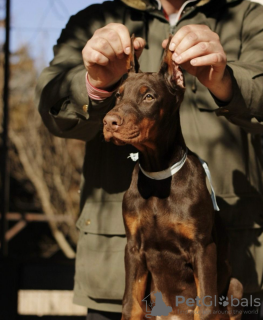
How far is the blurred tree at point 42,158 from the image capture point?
30.4 ft

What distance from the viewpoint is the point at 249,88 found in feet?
7.06

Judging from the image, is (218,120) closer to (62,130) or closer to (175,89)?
(175,89)

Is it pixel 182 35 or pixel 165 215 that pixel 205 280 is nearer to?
pixel 165 215

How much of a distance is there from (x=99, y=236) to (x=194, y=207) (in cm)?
77

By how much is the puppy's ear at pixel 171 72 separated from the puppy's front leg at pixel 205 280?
658 millimetres

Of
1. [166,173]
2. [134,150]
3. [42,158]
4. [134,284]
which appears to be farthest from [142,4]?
[42,158]

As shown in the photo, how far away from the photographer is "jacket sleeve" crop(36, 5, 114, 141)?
7.14 ft

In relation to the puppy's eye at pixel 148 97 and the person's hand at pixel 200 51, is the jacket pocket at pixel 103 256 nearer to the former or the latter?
the puppy's eye at pixel 148 97

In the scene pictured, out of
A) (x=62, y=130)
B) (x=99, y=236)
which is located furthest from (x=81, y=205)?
(x=62, y=130)

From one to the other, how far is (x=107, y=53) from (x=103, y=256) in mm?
1104

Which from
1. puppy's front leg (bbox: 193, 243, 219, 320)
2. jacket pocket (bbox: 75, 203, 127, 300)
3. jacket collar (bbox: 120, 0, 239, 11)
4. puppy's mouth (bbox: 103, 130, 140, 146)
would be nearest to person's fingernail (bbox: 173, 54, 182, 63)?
puppy's mouth (bbox: 103, 130, 140, 146)

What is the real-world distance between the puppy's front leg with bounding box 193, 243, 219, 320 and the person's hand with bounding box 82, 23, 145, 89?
2.49 feet

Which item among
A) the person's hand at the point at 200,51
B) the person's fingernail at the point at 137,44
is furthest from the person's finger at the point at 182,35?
the person's fingernail at the point at 137,44

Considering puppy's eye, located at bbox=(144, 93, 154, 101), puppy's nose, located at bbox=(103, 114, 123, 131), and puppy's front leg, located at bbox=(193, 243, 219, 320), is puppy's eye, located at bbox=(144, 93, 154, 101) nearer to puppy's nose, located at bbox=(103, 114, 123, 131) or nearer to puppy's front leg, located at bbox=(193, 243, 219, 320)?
puppy's nose, located at bbox=(103, 114, 123, 131)
